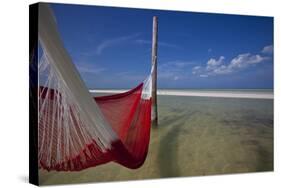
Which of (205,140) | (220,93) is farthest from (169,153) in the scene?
(220,93)

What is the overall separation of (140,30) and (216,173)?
8.14 feet

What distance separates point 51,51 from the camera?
708 cm

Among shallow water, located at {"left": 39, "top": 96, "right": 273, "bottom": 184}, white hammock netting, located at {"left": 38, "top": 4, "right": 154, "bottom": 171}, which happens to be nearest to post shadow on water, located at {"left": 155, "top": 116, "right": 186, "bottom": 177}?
shallow water, located at {"left": 39, "top": 96, "right": 273, "bottom": 184}

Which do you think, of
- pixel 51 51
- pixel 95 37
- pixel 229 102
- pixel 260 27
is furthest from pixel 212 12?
pixel 51 51

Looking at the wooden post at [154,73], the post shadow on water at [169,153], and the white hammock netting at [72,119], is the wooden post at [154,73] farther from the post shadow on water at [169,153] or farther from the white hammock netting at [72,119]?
the white hammock netting at [72,119]

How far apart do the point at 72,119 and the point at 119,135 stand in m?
0.76

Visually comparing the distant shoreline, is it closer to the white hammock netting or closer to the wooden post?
the wooden post

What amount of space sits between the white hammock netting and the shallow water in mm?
241

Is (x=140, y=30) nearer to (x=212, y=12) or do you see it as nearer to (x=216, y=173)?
(x=212, y=12)

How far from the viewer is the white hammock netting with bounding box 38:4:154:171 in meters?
7.03

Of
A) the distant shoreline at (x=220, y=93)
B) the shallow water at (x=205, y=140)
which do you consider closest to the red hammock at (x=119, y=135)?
the shallow water at (x=205, y=140)

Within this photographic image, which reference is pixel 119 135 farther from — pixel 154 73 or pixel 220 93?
pixel 220 93

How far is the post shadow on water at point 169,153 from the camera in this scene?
25.5 feet

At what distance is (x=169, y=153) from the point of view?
7848mm
